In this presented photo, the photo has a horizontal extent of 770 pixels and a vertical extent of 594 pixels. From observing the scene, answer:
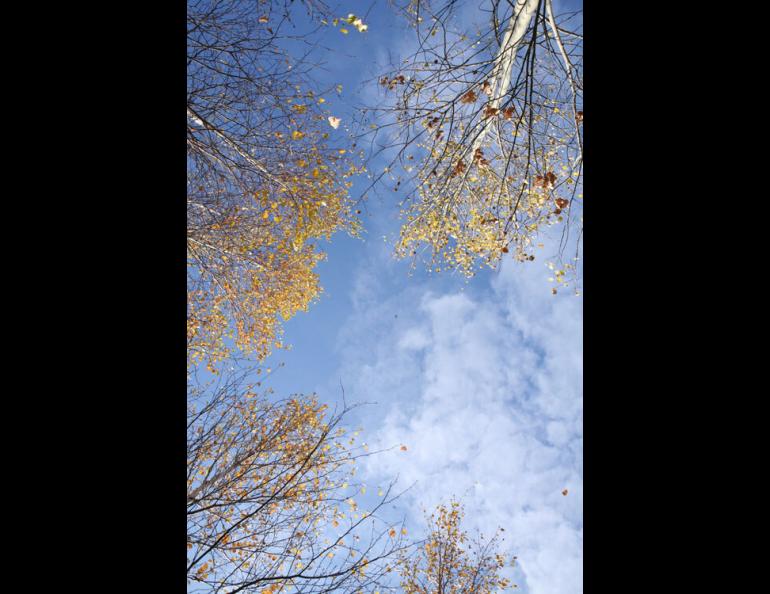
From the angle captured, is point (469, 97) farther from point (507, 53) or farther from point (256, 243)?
point (256, 243)

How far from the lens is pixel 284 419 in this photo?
709 centimetres

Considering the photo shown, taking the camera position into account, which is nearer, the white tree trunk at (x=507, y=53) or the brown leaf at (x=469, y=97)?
the white tree trunk at (x=507, y=53)

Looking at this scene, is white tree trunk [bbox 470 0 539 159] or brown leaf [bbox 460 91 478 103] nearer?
white tree trunk [bbox 470 0 539 159]

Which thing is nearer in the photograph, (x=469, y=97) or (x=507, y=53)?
(x=507, y=53)

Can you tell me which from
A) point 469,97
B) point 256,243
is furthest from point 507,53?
point 256,243
